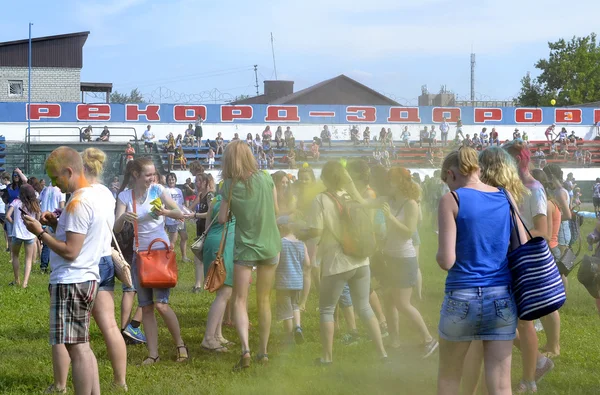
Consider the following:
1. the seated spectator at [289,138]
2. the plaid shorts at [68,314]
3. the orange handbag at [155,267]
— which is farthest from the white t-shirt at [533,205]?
the seated spectator at [289,138]

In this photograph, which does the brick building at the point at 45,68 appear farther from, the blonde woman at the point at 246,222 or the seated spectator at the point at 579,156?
the blonde woman at the point at 246,222

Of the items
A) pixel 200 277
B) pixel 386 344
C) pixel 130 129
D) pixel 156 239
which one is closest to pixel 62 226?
pixel 156 239

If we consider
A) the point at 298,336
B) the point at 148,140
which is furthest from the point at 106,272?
the point at 148,140

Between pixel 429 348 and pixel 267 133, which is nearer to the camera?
pixel 429 348

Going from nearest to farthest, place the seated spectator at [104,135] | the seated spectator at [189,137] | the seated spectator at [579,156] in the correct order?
1. the seated spectator at [104,135]
2. the seated spectator at [189,137]
3. the seated spectator at [579,156]

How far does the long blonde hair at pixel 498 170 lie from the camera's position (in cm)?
454

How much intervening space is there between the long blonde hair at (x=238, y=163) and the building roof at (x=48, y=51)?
4304 cm

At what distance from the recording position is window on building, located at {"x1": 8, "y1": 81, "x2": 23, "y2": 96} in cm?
4625

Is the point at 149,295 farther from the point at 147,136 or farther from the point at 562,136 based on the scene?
the point at 562,136

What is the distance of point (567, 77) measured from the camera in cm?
5775

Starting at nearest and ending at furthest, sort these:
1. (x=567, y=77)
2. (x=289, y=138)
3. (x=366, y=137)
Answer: (x=366, y=137)
(x=289, y=138)
(x=567, y=77)

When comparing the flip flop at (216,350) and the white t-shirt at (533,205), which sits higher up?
the white t-shirt at (533,205)

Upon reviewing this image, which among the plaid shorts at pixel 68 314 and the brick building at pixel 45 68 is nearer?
the plaid shorts at pixel 68 314

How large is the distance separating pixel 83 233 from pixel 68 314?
1.67 feet
